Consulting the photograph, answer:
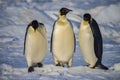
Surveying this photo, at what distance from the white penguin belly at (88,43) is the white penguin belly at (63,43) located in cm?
10

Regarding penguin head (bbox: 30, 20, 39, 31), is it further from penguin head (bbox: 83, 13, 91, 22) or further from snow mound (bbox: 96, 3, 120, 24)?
snow mound (bbox: 96, 3, 120, 24)

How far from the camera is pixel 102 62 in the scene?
287cm

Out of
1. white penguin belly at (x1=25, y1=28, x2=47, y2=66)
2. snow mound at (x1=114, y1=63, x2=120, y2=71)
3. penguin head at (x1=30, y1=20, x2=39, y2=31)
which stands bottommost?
snow mound at (x1=114, y1=63, x2=120, y2=71)

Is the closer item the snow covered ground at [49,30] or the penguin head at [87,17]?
the snow covered ground at [49,30]

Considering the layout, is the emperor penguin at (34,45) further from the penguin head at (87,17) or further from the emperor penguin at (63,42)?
the penguin head at (87,17)

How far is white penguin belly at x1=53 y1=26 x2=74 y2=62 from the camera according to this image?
9.29ft

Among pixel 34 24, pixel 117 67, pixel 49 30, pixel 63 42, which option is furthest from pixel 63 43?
pixel 117 67

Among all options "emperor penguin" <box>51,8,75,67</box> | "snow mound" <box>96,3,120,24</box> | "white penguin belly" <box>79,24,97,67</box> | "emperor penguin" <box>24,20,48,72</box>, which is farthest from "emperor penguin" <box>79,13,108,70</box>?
"emperor penguin" <box>24,20,48,72</box>

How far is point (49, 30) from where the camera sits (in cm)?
292

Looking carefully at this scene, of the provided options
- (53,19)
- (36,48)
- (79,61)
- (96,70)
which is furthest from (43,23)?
(96,70)

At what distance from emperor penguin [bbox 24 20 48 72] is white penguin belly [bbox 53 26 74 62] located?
100 millimetres

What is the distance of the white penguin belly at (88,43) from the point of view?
2846mm

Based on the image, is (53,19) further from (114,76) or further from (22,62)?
(114,76)

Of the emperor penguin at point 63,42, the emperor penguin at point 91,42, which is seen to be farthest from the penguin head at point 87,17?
the emperor penguin at point 63,42
